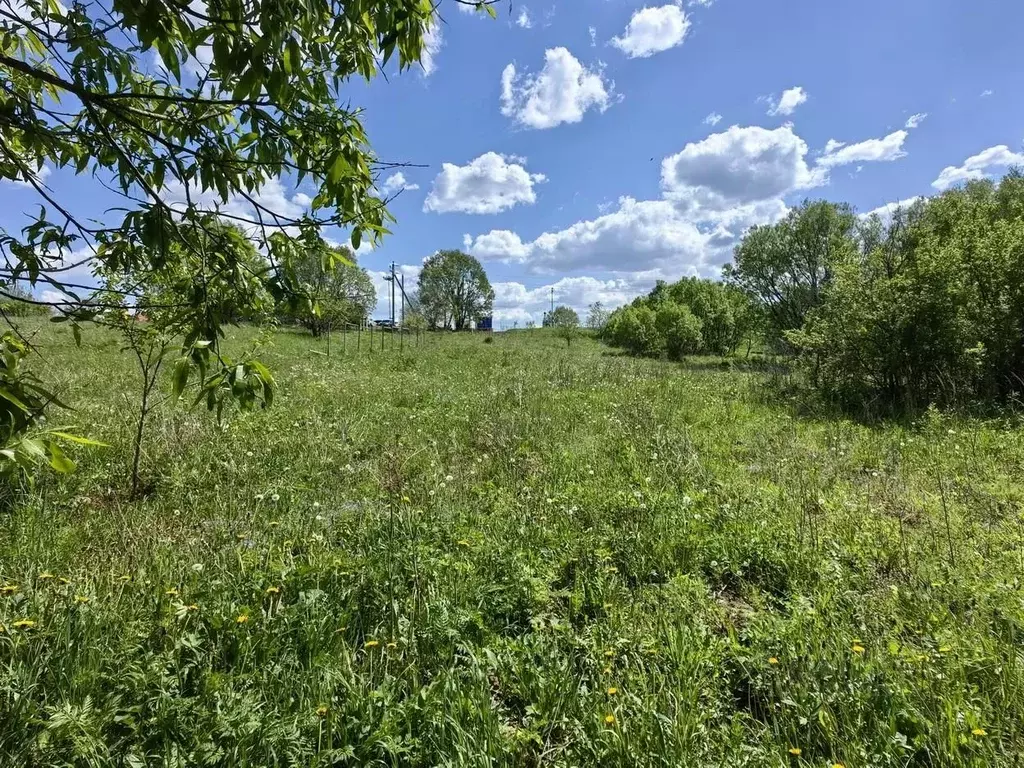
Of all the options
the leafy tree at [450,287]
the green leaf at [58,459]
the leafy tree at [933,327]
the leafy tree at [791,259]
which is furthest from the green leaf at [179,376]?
the leafy tree at [450,287]

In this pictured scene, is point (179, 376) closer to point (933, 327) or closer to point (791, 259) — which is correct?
point (933, 327)

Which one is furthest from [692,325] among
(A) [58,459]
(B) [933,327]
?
(A) [58,459]

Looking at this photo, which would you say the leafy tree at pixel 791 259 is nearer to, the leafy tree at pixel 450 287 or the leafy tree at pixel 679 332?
the leafy tree at pixel 679 332

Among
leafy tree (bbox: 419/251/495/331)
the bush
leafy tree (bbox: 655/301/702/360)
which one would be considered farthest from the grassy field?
leafy tree (bbox: 419/251/495/331)

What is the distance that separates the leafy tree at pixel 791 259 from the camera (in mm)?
32938

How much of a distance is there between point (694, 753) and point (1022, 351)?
35.2 ft

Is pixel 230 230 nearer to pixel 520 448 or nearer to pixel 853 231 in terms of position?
pixel 520 448

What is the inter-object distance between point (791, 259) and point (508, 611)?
126 feet

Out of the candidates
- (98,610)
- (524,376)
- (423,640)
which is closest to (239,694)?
(423,640)

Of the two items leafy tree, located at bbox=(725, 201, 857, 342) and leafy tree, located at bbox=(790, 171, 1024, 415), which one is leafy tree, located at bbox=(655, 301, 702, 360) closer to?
leafy tree, located at bbox=(725, 201, 857, 342)

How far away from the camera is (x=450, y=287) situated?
7169 cm

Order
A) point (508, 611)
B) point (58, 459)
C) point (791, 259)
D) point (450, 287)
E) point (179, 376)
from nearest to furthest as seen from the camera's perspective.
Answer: point (58, 459) → point (179, 376) → point (508, 611) → point (791, 259) → point (450, 287)

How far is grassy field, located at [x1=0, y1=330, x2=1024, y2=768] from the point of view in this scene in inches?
82.5

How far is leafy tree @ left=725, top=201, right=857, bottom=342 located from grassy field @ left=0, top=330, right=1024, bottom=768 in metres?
31.6
